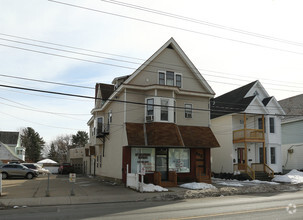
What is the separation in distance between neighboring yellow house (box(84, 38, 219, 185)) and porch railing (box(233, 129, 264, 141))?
17.7 feet

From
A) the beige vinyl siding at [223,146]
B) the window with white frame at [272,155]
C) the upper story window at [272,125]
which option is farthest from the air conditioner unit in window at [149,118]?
the window with white frame at [272,155]

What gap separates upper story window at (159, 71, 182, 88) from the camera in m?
25.1

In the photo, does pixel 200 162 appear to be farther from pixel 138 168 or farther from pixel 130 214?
pixel 130 214

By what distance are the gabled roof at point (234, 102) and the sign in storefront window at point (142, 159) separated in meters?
10.8

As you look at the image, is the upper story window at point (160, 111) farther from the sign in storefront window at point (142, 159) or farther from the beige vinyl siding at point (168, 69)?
the sign in storefront window at point (142, 159)

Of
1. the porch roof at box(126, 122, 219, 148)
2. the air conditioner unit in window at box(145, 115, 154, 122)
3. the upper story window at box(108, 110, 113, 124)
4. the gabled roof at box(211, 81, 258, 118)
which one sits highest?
the gabled roof at box(211, 81, 258, 118)

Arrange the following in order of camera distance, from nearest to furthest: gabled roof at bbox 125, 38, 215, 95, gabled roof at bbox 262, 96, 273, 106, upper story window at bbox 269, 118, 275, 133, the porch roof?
the porch roof
gabled roof at bbox 125, 38, 215, 95
gabled roof at bbox 262, 96, 273, 106
upper story window at bbox 269, 118, 275, 133

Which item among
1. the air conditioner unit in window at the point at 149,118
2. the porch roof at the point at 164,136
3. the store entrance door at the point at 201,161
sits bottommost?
the store entrance door at the point at 201,161

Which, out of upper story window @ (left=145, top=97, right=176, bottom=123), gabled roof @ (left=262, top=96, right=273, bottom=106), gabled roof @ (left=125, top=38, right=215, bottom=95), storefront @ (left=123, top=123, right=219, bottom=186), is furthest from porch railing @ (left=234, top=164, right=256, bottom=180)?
upper story window @ (left=145, top=97, right=176, bottom=123)

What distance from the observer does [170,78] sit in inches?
1003

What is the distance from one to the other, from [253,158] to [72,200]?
2261 centimetres

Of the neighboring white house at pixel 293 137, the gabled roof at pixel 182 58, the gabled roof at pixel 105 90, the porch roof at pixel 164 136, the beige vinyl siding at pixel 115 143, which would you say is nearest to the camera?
the porch roof at pixel 164 136

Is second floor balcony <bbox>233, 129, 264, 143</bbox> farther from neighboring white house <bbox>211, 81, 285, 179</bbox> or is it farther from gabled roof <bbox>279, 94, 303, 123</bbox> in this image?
gabled roof <bbox>279, 94, 303, 123</bbox>

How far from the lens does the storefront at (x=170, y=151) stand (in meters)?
22.2
